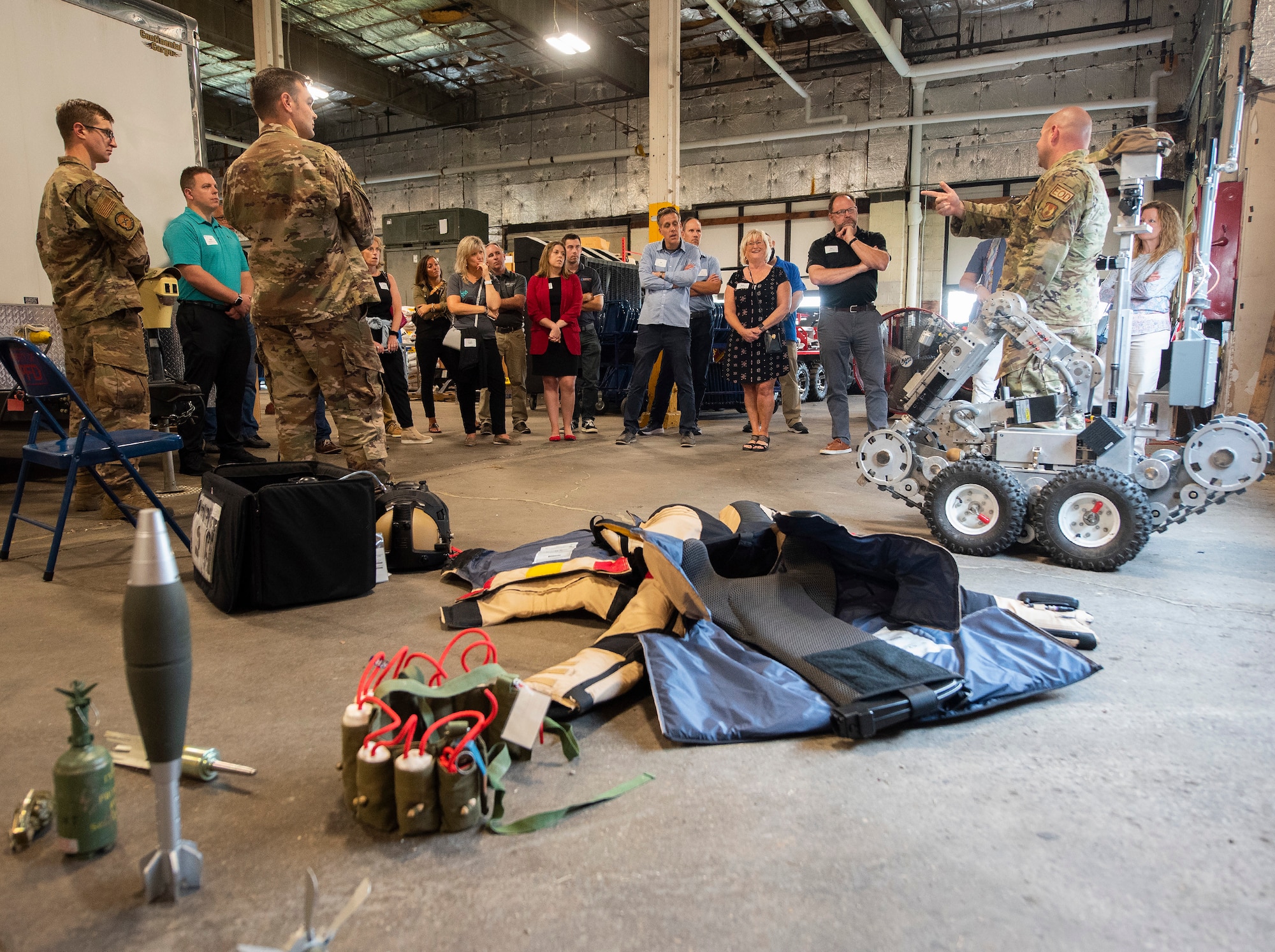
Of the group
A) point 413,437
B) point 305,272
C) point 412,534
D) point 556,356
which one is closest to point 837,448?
point 556,356

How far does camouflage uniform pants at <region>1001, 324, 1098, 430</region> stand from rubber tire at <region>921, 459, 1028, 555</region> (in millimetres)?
387

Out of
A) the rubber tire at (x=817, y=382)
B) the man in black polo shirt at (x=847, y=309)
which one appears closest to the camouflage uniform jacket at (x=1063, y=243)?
the man in black polo shirt at (x=847, y=309)

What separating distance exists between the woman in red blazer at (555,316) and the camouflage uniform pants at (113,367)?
315 cm

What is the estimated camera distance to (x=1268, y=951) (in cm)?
113

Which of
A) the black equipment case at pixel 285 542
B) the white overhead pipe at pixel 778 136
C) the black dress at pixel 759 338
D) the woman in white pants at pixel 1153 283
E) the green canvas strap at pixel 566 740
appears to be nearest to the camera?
the green canvas strap at pixel 566 740

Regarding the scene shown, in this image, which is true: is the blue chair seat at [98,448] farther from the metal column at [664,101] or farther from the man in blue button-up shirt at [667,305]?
the metal column at [664,101]

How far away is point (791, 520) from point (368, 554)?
1.46 metres

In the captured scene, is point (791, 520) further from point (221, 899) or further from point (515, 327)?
→ point (515, 327)

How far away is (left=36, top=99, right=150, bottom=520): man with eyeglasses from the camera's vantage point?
3893 mm

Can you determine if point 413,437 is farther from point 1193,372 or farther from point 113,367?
point 1193,372

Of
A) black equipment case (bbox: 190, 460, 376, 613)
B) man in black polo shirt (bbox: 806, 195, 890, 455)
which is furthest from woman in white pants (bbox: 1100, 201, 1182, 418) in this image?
black equipment case (bbox: 190, 460, 376, 613)

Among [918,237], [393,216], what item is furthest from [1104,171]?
[393,216]

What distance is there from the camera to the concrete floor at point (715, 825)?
1.20 metres

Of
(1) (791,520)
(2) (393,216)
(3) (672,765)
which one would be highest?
(2) (393,216)
